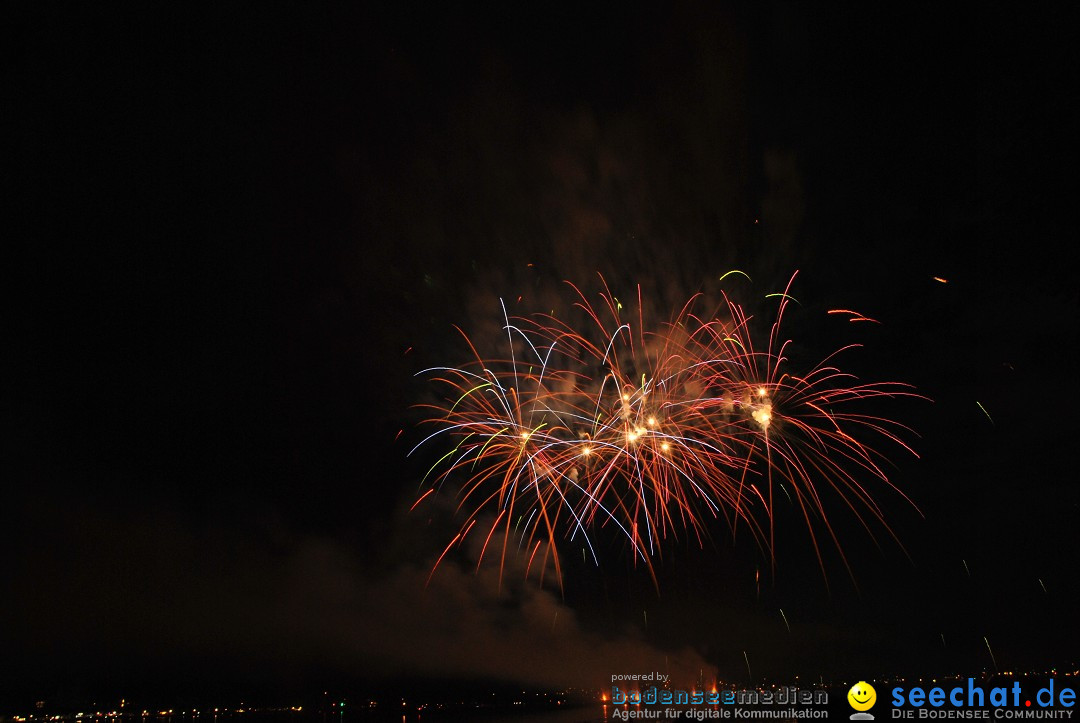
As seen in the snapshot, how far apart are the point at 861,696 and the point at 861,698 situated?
5cm

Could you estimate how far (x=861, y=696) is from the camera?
18.1 metres

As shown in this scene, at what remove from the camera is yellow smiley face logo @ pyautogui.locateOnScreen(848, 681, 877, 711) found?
17969mm

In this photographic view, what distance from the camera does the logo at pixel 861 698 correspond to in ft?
58.6

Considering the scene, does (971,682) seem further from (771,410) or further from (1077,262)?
(1077,262)

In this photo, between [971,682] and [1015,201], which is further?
[971,682]

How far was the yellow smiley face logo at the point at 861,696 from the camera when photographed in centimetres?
1797

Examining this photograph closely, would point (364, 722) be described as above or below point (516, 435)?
below

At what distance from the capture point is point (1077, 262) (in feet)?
33.4

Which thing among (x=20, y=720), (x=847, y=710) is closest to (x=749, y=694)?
(x=847, y=710)

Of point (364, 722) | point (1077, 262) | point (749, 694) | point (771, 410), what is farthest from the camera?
point (364, 722)

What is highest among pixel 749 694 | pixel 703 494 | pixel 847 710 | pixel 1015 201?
pixel 1015 201

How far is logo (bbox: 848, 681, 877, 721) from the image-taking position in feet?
58.6

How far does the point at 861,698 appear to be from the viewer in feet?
59.4

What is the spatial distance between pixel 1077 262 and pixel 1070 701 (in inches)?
639
